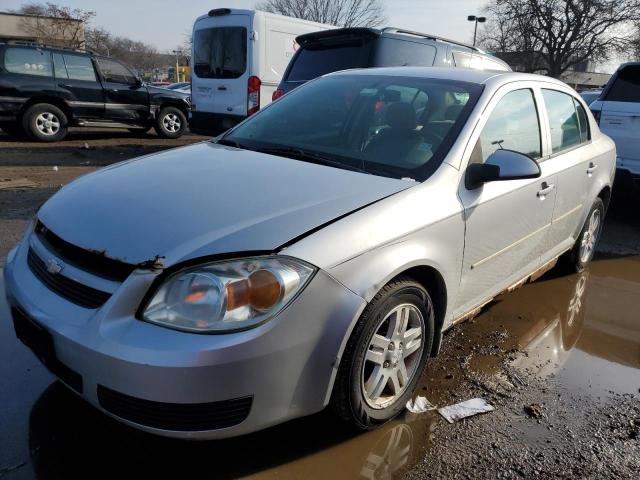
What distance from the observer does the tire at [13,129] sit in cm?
1034

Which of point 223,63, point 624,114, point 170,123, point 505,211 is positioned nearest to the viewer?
point 505,211

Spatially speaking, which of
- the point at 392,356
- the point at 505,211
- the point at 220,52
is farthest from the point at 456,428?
the point at 220,52

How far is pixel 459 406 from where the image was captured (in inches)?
109

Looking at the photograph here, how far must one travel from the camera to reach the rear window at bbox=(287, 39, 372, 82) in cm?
657

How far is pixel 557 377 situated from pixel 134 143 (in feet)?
34.6

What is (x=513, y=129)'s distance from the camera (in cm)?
336

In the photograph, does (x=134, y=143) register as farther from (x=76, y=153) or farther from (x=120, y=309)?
(x=120, y=309)

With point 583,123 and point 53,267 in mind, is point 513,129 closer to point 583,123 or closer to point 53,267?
point 583,123

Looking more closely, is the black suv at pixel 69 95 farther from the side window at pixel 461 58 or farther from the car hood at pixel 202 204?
→ the car hood at pixel 202 204

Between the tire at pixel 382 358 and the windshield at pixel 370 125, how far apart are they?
2.13 feet

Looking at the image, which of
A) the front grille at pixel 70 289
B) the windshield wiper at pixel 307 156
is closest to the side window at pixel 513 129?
the windshield wiper at pixel 307 156

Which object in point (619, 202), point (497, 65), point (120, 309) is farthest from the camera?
point (497, 65)

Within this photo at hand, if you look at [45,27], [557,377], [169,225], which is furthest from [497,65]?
[45,27]

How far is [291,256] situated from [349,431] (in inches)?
37.3
